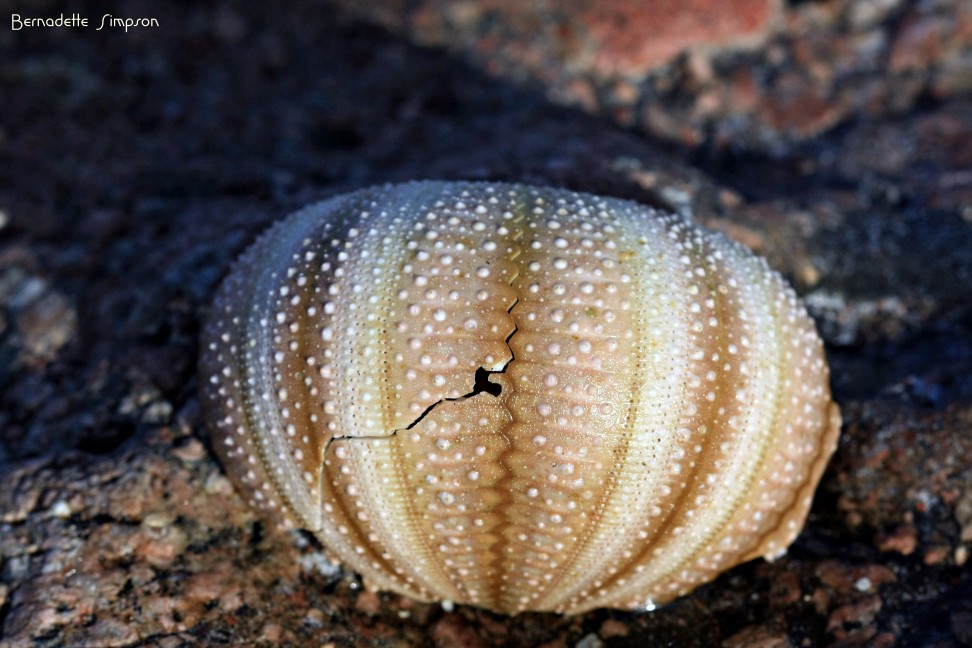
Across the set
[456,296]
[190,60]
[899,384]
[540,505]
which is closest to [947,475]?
[899,384]

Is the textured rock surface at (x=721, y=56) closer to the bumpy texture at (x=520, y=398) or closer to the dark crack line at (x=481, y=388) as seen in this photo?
the bumpy texture at (x=520, y=398)

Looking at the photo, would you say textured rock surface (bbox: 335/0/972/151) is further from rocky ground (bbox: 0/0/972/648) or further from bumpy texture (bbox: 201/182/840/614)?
bumpy texture (bbox: 201/182/840/614)

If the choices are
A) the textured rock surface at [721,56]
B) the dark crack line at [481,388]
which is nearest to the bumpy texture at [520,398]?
the dark crack line at [481,388]

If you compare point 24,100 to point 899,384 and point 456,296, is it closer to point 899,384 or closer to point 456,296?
point 456,296

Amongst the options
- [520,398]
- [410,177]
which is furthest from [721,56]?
[520,398]

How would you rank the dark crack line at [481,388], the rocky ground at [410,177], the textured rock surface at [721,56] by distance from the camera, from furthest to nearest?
the textured rock surface at [721,56] < the rocky ground at [410,177] < the dark crack line at [481,388]

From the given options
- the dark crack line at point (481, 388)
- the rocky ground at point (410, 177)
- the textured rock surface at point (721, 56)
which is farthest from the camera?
the textured rock surface at point (721, 56)
